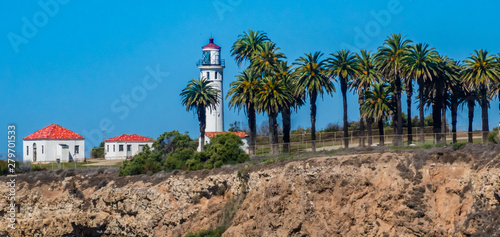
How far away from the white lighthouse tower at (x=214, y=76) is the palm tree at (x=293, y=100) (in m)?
16.6

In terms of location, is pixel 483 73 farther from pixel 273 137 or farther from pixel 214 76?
pixel 214 76

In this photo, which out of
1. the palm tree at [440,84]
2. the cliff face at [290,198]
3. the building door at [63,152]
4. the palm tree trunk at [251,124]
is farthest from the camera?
the building door at [63,152]

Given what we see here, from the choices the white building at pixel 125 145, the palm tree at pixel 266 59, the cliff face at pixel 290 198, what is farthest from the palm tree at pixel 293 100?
the white building at pixel 125 145

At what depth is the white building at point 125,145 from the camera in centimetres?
9612

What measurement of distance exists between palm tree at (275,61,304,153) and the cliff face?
48.4 ft

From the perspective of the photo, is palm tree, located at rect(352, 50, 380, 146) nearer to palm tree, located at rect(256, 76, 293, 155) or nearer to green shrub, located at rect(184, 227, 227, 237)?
palm tree, located at rect(256, 76, 293, 155)

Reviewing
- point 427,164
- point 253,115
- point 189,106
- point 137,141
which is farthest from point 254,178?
point 137,141

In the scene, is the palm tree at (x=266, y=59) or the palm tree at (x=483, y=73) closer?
the palm tree at (x=483, y=73)

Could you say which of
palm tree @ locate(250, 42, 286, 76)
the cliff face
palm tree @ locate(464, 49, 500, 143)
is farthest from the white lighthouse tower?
palm tree @ locate(464, 49, 500, 143)

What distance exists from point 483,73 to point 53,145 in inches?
1984

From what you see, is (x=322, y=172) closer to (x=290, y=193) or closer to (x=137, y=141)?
(x=290, y=193)

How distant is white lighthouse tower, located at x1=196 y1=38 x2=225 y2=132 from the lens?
94.9 metres

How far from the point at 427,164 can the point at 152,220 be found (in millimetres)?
24124

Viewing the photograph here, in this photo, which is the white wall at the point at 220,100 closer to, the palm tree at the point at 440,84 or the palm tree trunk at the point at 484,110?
A: the palm tree at the point at 440,84
